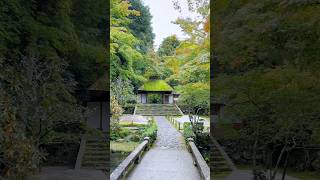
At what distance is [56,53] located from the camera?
5.57 m

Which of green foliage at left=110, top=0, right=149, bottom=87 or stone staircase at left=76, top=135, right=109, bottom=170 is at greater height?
green foliage at left=110, top=0, right=149, bottom=87

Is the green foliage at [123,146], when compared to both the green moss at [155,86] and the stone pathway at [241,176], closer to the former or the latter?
the green moss at [155,86]

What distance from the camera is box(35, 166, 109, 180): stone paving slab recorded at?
5.52 metres

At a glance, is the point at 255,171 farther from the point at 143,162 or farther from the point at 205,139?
the point at 143,162

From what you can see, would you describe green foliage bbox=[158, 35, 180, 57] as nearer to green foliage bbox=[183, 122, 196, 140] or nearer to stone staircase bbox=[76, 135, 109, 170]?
green foliage bbox=[183, 122, 196, 140]

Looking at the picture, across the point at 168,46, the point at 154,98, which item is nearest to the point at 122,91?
the point at 168,46

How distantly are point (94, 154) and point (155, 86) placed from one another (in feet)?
10.1

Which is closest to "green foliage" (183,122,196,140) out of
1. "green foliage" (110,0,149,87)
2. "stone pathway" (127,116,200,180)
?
"stone pathway" (127,116,200,180)

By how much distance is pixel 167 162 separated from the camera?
702cm

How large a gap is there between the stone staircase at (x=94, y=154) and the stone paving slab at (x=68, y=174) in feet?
0.27

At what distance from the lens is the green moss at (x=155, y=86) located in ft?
26.3

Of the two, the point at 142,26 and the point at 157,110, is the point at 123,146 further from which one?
the point at 157,110

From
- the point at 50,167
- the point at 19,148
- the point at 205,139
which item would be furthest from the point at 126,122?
the point at 19,148

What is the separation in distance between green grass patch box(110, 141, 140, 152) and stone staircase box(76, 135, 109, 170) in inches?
56.6
